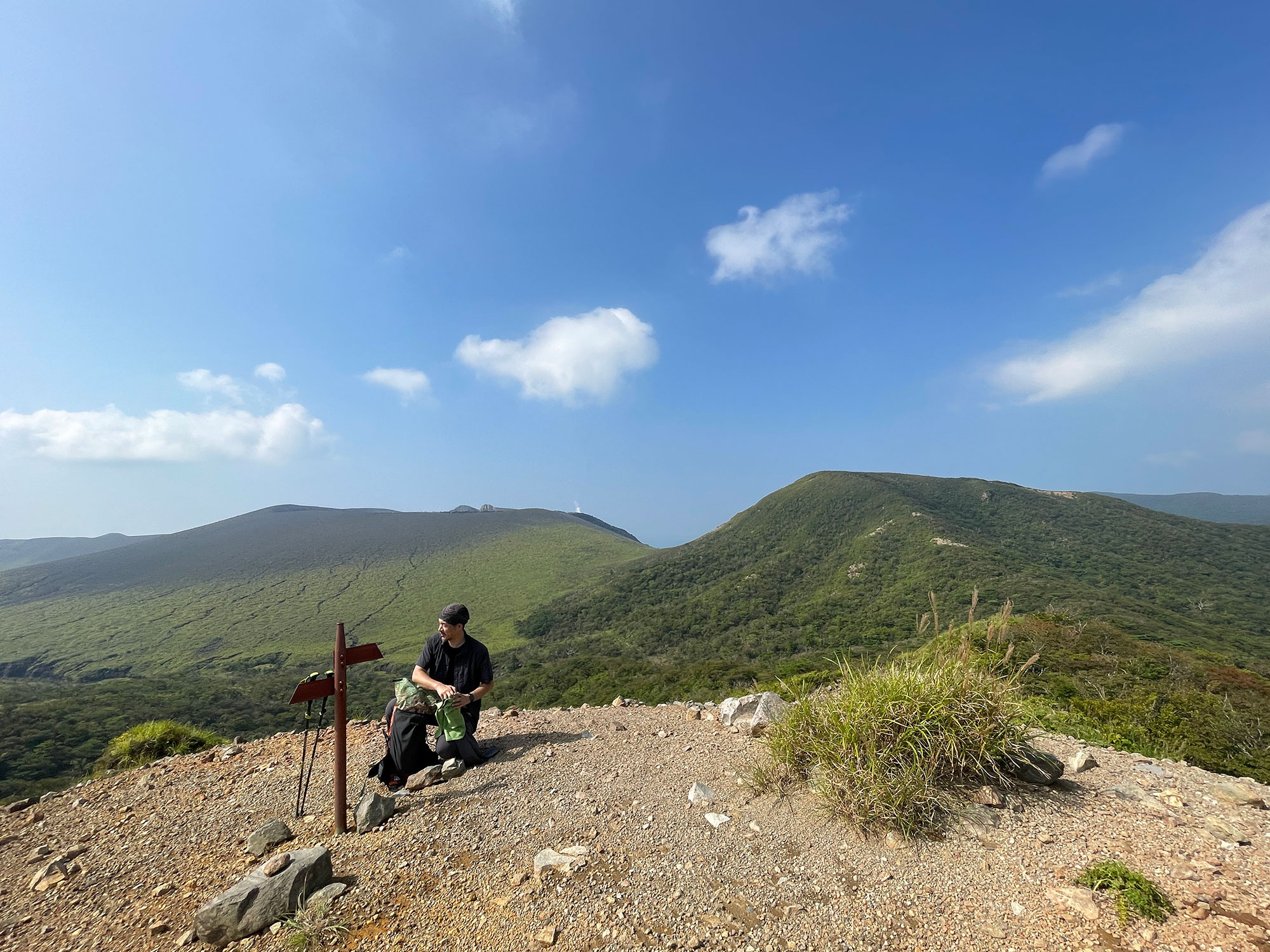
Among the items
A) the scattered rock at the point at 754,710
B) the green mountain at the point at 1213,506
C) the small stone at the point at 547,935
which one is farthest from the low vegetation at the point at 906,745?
the green mountain at the point at 1213,506

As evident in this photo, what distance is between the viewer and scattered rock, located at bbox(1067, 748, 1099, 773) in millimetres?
4703

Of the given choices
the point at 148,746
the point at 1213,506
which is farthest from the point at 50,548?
the point at 1213,506

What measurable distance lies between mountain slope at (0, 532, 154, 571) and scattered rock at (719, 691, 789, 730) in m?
205

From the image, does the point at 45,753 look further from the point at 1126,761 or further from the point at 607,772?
the point at 1126,761

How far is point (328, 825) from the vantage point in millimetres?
4547

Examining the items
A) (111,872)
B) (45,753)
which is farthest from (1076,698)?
(45,753)

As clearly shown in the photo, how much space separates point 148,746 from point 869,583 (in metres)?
46.8

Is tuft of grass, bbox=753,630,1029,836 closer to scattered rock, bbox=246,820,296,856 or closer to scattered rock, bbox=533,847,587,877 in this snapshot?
scattered rock, bbox=533,847,587,877

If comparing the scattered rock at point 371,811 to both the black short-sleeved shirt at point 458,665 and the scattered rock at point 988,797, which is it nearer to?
the black short-sleeved shirt at point 458,665

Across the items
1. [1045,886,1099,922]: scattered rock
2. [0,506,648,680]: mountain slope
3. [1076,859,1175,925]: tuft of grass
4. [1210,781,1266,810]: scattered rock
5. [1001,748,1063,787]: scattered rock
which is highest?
[1001,748,1063,787]: scattered rock

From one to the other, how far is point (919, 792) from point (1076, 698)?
17.9ft

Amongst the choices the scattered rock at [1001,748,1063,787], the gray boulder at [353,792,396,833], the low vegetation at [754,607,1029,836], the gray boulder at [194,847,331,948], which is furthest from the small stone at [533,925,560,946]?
the scattered rock at [1001,748,1063,787]

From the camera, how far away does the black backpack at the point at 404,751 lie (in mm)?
5273

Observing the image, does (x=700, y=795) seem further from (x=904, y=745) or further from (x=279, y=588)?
(x=279, y=588)
